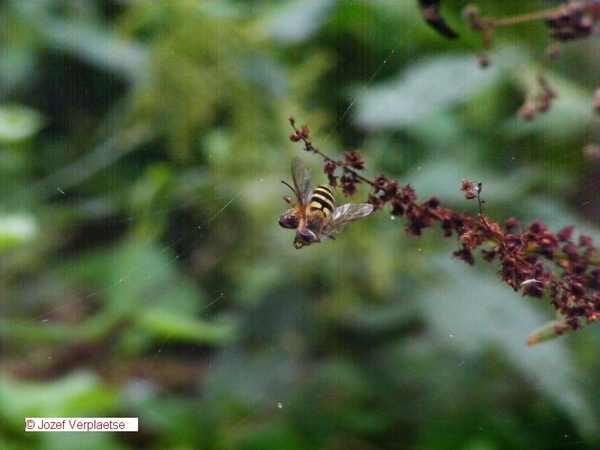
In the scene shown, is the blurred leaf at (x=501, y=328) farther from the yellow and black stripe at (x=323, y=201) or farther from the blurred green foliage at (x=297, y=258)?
the yellow and black stripe at (x=323, y=201)

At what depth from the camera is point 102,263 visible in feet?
5.31

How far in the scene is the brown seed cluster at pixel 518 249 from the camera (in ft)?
1.85

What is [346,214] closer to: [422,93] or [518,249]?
[518,249]

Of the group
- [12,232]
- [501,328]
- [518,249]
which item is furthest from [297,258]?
[518,249]

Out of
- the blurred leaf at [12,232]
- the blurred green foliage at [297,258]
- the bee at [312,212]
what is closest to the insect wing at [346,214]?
the bee at [312,212]

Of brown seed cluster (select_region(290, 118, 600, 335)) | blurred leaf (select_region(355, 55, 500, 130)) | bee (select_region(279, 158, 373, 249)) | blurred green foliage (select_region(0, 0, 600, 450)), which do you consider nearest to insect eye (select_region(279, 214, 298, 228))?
bee (select_region(279, 158, 373, 249))

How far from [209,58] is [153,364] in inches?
27.9

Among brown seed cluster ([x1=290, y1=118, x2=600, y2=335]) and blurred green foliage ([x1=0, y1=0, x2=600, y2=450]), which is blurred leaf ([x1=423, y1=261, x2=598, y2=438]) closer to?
blurred green foliage ([x1=0, y1=0, x2=600, y2=450])

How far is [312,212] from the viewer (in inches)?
31.4

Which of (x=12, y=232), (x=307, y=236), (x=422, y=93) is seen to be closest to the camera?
(x=307, y=236)

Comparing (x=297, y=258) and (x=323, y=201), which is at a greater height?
(x=297, y=258)

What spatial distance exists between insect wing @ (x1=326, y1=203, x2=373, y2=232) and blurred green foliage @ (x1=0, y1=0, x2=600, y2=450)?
0.51m

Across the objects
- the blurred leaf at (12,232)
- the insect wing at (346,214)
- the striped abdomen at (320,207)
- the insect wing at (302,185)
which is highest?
the blurred leaf at (12,232)

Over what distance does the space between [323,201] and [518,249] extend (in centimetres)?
27
